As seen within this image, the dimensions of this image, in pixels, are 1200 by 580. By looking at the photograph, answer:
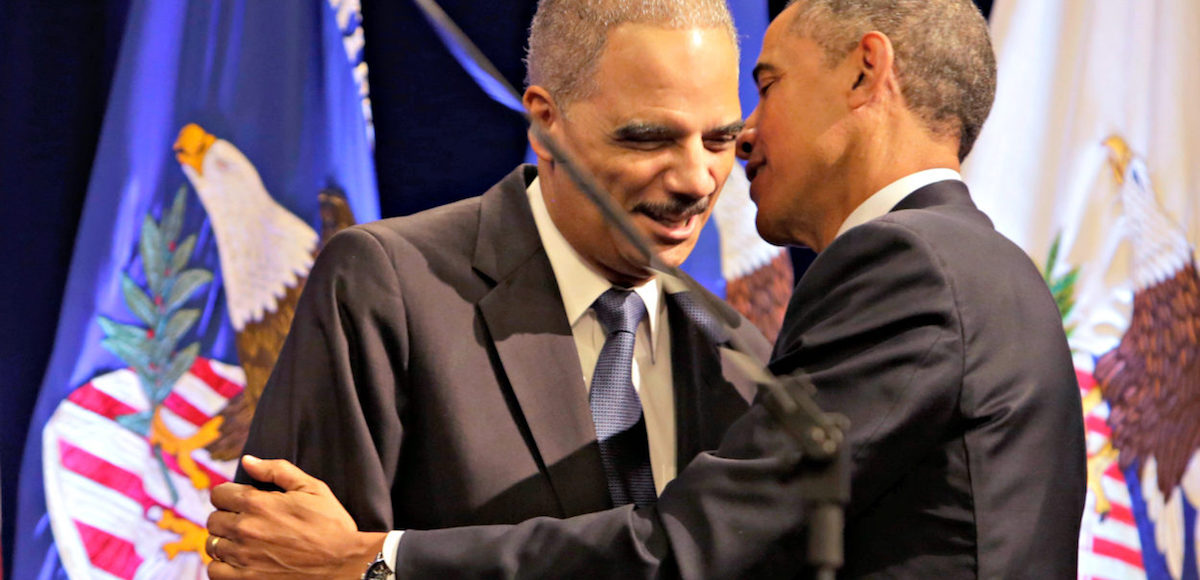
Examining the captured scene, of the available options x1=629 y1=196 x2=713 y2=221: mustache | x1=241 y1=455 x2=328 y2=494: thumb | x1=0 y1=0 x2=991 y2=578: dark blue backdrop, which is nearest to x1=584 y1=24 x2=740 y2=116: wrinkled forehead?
x1=629 y1=196 x2=713 y2=221: mustache

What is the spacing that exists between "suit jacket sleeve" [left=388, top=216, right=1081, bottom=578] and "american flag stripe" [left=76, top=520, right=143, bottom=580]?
4.41ft

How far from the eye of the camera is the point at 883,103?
5.82ft

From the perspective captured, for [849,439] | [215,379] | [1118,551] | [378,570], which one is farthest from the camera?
[1118,551]

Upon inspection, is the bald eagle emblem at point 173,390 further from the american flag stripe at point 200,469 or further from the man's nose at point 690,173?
the man's nose at point 690,173

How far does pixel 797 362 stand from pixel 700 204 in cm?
39

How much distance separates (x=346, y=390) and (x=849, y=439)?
0.66 m

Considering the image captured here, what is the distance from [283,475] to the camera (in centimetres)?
159

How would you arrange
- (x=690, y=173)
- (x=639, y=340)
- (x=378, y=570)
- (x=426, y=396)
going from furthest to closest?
(x=639, y=340)
(x=690, y=173)
(x=426, y=396)
(x=378, y=570)

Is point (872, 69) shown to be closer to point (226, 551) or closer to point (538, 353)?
point (538, 353)

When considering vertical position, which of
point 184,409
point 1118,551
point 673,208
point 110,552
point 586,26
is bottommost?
point 1118,551

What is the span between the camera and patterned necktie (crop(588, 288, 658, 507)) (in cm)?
171

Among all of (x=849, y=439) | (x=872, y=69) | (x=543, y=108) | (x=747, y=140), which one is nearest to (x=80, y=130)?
(x=543, y=108)

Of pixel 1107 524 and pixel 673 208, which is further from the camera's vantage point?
pixel 1107 524

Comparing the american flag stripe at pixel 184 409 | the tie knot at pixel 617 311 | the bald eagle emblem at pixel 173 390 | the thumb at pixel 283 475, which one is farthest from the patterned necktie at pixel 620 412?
the american flag stripe at pixel 184 409
